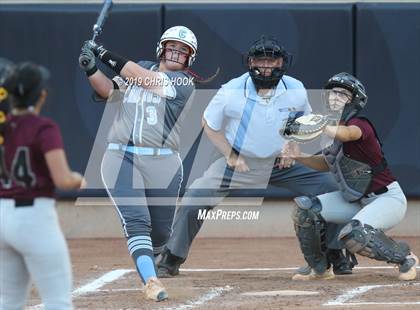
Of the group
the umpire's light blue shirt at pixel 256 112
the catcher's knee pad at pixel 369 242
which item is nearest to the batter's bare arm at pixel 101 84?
the umpire's light blue shirt at pixel 256 112

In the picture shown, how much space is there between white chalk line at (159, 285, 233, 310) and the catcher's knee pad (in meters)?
0.98

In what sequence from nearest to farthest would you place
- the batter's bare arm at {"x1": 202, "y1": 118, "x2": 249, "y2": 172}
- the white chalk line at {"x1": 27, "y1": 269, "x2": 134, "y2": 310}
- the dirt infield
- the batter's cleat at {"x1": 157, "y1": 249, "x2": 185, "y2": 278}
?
the dirt infield → the white chalk line at {"x1": 27, "y1": 269, "x2": 134, "y2": 310} → the batter's cleat at {"x1": 157, "y1": 249, "x2": 185, "y2": 278} → the batter's bare arm at {"x1": 202, "y1": 118, "x2": 249, "y2": 172}

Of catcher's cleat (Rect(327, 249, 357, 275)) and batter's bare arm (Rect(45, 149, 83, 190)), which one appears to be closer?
batter's bare arm (Rect(45, 149, 83, 190))

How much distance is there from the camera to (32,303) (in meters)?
7.48

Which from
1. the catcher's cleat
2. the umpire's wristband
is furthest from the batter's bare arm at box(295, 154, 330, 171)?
the umpire's wristband

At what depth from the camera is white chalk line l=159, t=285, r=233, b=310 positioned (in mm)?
7199

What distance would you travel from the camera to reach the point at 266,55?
29.0ft

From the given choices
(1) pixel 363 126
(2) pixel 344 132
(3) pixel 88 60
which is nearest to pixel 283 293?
(2) pixel 344 132

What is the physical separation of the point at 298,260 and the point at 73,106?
10.3 ft

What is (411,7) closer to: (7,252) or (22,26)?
(22,26)

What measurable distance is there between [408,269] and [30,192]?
13.3 feet

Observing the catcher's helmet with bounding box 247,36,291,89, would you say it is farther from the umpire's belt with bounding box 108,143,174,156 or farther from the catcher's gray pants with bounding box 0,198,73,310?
the catcher's gray pants with bounding box 0,198,73,310

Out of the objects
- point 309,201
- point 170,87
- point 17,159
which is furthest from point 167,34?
point 17,159

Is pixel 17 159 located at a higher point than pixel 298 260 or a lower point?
higher
